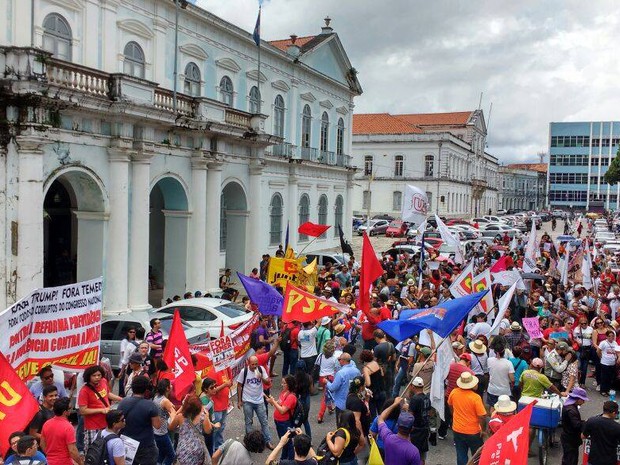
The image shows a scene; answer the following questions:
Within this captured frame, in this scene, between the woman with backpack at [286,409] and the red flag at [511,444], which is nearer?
the red flag at [511,444]

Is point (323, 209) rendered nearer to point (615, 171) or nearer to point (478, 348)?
point (478, 348)

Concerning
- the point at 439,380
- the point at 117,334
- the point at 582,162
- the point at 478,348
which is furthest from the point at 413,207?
the point at 582,162

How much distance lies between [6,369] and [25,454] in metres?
1.30

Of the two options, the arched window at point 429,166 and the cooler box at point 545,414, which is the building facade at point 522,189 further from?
the cooler box at point 545,414

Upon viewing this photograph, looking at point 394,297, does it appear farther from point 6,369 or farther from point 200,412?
point 6,369

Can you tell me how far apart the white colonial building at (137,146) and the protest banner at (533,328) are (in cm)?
997

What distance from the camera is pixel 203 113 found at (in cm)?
2045

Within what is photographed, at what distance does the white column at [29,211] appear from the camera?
14891mm

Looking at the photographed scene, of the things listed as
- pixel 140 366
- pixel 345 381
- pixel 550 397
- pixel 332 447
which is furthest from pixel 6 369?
pixel 550 397

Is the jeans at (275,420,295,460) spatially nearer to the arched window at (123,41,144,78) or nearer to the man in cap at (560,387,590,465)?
the man in cap at (560,387,590,465)

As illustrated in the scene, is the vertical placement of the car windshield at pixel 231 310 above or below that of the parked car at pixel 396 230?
below

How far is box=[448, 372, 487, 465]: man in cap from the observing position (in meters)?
8.87

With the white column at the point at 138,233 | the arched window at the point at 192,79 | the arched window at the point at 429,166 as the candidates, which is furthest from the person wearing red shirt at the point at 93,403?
the arched window at the point at 429,166

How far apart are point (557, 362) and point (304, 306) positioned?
181 inches
